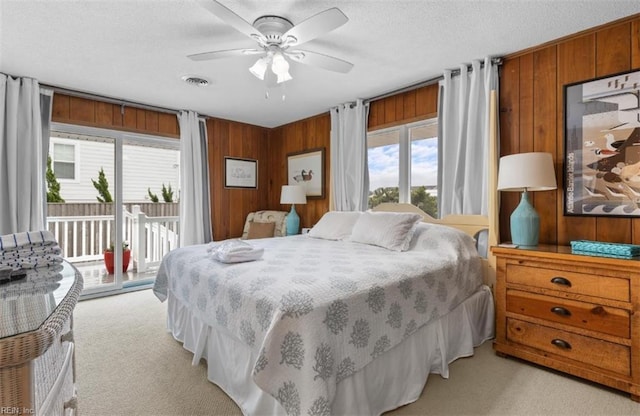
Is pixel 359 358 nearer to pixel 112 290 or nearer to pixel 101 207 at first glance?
pixel 112 290

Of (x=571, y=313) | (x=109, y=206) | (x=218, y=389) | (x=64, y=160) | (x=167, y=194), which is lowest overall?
(x=218, y=389)

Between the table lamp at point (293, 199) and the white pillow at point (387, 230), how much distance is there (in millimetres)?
1544

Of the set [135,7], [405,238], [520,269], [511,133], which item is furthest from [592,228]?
[135,7]

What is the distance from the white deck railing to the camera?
4969mm

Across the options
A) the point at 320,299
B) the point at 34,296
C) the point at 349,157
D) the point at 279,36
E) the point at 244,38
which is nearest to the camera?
the point at 34,296

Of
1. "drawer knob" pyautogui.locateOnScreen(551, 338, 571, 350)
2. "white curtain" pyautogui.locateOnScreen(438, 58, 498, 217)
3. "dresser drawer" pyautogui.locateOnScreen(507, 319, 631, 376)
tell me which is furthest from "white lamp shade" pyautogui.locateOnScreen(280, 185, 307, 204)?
"drawer knob" pyautogui.locateOnScreen(551, 338, 571, 350)

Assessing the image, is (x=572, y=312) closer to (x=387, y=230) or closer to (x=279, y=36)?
(x=387, y=230)

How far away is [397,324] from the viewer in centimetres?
180

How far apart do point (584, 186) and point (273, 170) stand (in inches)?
163

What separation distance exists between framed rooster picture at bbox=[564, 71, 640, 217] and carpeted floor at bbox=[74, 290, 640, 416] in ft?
4.13

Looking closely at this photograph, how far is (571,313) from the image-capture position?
6.79ft

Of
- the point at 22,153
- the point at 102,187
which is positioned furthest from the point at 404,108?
the point at 102,187

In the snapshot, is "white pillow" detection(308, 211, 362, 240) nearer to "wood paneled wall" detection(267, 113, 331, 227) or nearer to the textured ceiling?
"wood paneled wall" detection(267, 113, 331, 227)

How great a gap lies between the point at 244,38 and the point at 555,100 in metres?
2.51
